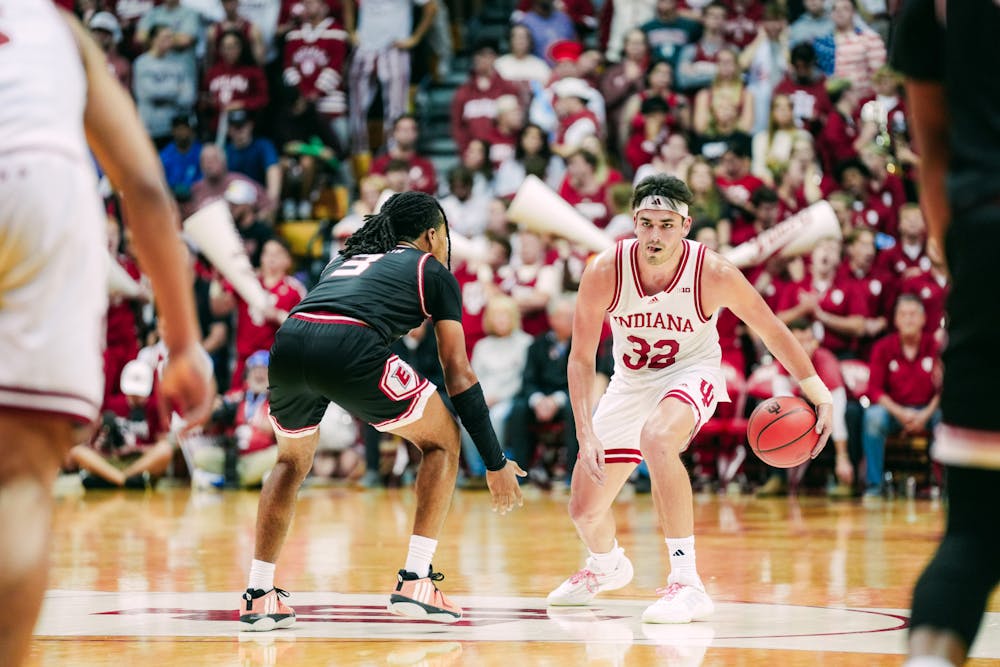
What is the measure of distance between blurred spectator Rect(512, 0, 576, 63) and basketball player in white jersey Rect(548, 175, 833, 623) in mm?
9870

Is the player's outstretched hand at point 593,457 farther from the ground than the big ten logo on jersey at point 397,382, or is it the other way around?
the big ten logo on jersey at point 397,382

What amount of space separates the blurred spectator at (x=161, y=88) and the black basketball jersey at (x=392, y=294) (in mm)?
11208

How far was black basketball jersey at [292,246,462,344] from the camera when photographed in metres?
5.80

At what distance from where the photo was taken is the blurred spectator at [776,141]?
13461 millimetres

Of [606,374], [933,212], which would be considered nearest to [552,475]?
[606,374]

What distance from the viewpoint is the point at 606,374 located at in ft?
40.4

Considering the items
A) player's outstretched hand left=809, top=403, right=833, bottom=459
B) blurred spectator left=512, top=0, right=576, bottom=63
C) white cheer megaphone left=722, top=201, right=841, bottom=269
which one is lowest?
player's outstretched hand left=809, top=403, right=833, bottom=459

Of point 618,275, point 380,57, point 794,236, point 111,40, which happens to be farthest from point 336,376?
point 111,40

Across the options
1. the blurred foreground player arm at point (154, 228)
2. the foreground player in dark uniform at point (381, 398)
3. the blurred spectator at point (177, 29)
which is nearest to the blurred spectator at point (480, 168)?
the blurred spectator at point (177, 29)

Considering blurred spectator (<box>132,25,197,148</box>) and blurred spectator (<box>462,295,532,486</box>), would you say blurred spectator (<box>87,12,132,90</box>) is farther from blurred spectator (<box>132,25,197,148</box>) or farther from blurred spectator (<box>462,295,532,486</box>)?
blurred spectator (<box>462,295,532,486</box>)

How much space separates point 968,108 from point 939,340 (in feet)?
32.5

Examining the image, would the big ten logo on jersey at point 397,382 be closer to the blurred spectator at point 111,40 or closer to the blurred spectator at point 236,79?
the blurred spectator at point 236,79

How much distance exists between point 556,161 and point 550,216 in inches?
57.3

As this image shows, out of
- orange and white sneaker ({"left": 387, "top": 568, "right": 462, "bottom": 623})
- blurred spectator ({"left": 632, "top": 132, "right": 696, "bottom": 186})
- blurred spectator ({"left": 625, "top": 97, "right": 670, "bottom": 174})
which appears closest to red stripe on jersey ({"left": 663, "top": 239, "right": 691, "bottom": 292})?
orange and white sneaker ({"left": 387, "top": 568, "right": 462, "bottom": 623})
